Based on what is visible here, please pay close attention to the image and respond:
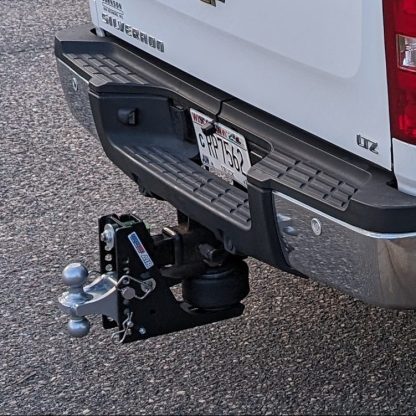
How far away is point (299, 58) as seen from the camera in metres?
3.23

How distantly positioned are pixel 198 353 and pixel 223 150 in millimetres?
877

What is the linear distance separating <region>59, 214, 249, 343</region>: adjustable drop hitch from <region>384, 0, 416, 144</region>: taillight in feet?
3.12

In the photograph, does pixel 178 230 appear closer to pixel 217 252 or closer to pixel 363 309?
pixel 217 252

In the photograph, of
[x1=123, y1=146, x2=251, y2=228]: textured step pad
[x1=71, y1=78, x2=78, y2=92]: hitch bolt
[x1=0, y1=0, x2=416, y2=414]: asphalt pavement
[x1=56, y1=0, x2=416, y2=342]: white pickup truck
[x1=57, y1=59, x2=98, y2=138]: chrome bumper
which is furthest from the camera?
[x1=71, y1=78, x2=78, y2=92]: hitch bolt

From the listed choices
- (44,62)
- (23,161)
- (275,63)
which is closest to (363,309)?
(275,63)

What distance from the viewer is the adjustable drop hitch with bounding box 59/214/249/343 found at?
360 cm

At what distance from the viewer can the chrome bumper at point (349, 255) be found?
292 cm

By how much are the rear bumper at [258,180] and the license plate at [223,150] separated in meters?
0.03

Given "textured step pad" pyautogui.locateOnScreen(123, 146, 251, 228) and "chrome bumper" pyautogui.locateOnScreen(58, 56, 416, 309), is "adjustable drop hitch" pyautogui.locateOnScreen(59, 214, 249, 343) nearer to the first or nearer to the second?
"textured step pad" pyautogui.locateOnScreen(123, 146, 251, 228)

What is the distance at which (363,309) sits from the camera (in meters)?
4.35

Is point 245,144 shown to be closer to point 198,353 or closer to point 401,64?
point 401,64

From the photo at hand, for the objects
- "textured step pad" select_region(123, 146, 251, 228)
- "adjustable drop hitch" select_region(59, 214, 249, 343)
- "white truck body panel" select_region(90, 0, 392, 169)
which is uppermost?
"white truck body panel" select_region(90, 0, 392, 169)

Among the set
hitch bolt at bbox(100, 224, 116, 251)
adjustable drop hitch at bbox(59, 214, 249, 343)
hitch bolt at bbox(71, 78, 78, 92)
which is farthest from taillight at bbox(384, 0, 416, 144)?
hitch bolt at bbox(71, 78, 78, 92)

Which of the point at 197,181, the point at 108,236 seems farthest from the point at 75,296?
the point at 197,181
